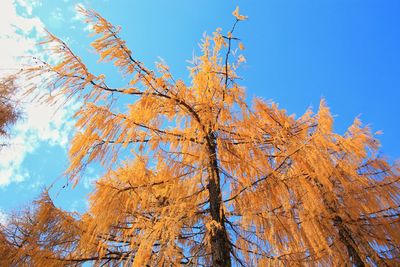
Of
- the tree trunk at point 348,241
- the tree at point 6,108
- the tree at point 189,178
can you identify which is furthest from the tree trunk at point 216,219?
the tree at point 6,108

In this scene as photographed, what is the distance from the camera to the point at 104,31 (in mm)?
2479

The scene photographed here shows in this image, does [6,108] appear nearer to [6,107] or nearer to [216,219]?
[6,107]

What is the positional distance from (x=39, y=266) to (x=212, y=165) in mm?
2144

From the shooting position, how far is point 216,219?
302 cm

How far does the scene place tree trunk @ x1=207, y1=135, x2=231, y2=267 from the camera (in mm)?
2752

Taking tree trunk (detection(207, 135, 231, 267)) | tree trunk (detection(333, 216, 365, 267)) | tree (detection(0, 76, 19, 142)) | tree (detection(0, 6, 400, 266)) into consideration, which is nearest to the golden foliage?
tree (detection(0, 76, 19, 142))

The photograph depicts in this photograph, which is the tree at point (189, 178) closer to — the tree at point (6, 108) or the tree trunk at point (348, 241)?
the tree trunk at point (348, 241)

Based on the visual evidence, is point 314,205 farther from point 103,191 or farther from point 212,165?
point 103,191

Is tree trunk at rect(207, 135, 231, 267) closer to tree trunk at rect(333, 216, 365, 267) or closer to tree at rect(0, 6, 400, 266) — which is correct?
tree at rect(0, 6, 400, 266)

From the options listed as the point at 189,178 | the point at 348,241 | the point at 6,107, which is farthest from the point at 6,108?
the point at 348,241

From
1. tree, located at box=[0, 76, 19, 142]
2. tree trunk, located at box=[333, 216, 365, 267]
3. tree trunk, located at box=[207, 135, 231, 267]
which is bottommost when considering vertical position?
tree trunk, located at box=[207, 135, 231, 267]

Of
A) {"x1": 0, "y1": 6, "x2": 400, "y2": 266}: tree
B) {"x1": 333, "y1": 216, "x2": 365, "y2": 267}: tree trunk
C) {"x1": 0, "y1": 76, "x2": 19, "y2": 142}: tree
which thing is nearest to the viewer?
{"x1": 0, "y1": 6, "x2": 400, "y2": 266}: tree

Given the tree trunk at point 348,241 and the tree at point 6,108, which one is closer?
the tree trunk at point 348,241

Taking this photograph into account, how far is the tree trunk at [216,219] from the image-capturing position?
275 cm
